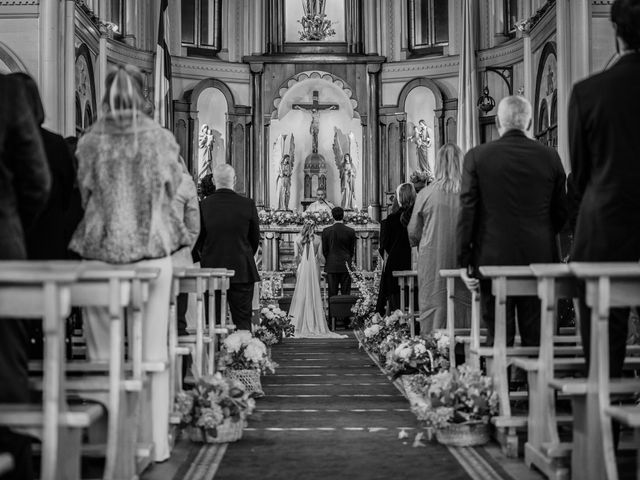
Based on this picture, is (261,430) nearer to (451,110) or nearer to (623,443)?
(623,443)

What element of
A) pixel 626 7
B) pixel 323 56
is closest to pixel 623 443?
pixel 626 7

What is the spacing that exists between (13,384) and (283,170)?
15.9 m

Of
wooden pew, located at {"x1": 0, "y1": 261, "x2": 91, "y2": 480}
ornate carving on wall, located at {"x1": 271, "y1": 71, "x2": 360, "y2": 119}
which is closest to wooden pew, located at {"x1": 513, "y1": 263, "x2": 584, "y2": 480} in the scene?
wooden pew, located at {"x1": 0, "y1": 261, "x2": 91, "y2": 480}

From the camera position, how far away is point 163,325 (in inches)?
177

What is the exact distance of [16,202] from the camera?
350 centimetres

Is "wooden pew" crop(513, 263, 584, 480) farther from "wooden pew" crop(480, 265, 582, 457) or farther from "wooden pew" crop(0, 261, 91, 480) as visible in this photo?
"wooden pew" crop(0, 261, 91, 480)

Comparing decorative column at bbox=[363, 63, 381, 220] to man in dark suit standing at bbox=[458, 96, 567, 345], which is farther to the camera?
decorative column at bbox=[363, 63, 381, 220]

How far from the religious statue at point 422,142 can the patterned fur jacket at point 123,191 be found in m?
14.5

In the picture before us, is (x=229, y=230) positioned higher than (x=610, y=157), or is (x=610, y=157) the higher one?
(x=610, y=157)

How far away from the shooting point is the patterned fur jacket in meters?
4.23

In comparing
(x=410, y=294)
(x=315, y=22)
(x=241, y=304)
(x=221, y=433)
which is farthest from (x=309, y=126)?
(x=221, y=433)

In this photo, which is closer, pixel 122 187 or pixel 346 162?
pixel 122 187

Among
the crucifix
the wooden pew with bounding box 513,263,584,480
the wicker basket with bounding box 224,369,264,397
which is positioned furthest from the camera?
the crucifix

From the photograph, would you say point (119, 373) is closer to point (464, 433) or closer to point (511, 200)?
point (464, 433)
